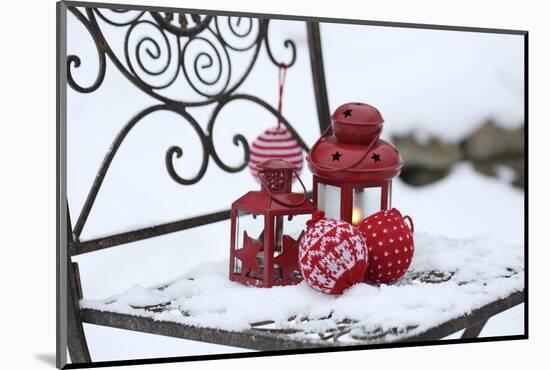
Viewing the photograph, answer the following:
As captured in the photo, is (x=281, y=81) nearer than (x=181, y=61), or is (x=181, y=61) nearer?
(x=181, y=61)

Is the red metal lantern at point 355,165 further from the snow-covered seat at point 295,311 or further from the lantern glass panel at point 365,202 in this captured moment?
the snow-covered seat at point 295,311

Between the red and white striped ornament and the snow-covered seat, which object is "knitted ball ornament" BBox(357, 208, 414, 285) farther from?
the red and white striped ornament

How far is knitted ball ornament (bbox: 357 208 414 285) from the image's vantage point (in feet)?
7.99

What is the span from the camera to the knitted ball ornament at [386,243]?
2.44m

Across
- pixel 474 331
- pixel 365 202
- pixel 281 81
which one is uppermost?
pixel 281 81

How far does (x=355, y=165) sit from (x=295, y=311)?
0.39 m

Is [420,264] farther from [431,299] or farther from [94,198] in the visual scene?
[94,198]

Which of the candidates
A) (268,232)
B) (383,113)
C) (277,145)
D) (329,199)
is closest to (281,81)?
(277,145)

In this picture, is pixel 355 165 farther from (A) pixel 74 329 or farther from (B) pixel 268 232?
(A) pixel 74 329

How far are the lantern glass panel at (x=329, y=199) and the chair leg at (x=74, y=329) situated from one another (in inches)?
25.0

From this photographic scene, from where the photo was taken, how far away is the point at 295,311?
2.33 m

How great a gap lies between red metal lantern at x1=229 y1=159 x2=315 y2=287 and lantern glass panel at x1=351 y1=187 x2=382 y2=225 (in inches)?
4.4

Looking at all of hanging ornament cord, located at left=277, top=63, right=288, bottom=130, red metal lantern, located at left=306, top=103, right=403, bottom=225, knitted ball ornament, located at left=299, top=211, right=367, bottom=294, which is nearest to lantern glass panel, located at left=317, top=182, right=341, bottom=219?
red metal lantern, located at left=306, top=103, right=403, bottom=225

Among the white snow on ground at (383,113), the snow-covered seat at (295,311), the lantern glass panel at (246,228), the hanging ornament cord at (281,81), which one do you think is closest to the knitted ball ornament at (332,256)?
the snow-covered seat at (295,311)
